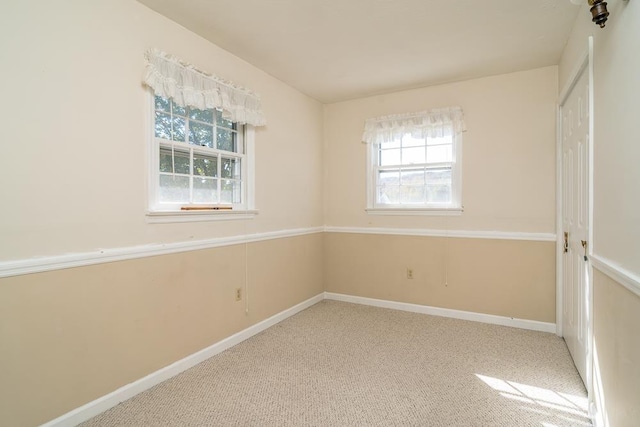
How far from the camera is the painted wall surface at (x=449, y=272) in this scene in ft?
10.5

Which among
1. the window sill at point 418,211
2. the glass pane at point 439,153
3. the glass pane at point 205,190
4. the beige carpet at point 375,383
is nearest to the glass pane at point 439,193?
the window sill at point 418,211

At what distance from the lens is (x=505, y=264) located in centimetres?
331

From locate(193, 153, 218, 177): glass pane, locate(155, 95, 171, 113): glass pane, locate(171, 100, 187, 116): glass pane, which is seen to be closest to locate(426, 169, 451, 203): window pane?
locate(193, 153, 218, 177): glass pane

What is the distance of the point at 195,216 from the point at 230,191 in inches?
20.0

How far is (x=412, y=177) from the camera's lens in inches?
148

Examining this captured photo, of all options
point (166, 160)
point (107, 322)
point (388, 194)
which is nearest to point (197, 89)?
point (166, 160)

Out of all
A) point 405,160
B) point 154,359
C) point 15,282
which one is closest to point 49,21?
point 15,282

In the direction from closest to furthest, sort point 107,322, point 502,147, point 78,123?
point 78,123 → point 107,322 → point 502,147

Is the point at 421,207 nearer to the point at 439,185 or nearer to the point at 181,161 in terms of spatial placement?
the point at 439,185

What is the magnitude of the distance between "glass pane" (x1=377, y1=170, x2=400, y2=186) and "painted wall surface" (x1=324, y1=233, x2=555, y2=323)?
0.62 meters

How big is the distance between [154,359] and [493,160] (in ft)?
11.1

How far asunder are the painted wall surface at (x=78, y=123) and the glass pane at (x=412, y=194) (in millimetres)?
2247

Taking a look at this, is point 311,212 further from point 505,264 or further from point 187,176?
point 505,264

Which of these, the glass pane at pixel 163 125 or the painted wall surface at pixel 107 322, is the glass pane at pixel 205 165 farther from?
the painted wall surface at pixel 107 322
